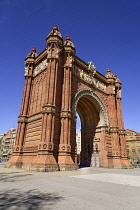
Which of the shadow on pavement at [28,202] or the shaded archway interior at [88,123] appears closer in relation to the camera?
the shadow on pavement at [28,202]

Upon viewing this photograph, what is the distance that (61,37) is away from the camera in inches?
855

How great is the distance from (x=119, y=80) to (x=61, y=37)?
55.7 feet

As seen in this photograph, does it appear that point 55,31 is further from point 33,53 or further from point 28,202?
point 28,202

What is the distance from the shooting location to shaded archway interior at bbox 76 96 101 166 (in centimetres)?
2792

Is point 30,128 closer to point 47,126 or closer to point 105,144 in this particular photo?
point 47,126

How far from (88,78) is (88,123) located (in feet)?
29.2

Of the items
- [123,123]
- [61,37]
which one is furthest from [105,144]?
[61,37]

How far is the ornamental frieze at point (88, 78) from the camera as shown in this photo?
80.5ft

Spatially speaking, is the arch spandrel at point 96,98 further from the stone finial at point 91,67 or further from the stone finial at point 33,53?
the stone finial at point 33,53

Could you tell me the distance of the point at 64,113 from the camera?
18938 millimetres

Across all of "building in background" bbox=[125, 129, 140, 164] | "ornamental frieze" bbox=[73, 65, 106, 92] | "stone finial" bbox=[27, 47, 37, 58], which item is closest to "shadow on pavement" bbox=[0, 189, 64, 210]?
"ornamental frieze" bbox=[73, 65, 106, 92]

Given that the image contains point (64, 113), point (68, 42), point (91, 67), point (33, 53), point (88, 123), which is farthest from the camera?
point (88, 123)

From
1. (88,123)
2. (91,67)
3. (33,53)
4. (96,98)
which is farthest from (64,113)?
(33,53)

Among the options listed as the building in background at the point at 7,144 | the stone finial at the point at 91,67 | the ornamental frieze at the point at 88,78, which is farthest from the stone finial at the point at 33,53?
the building in background at the point at 7,144
